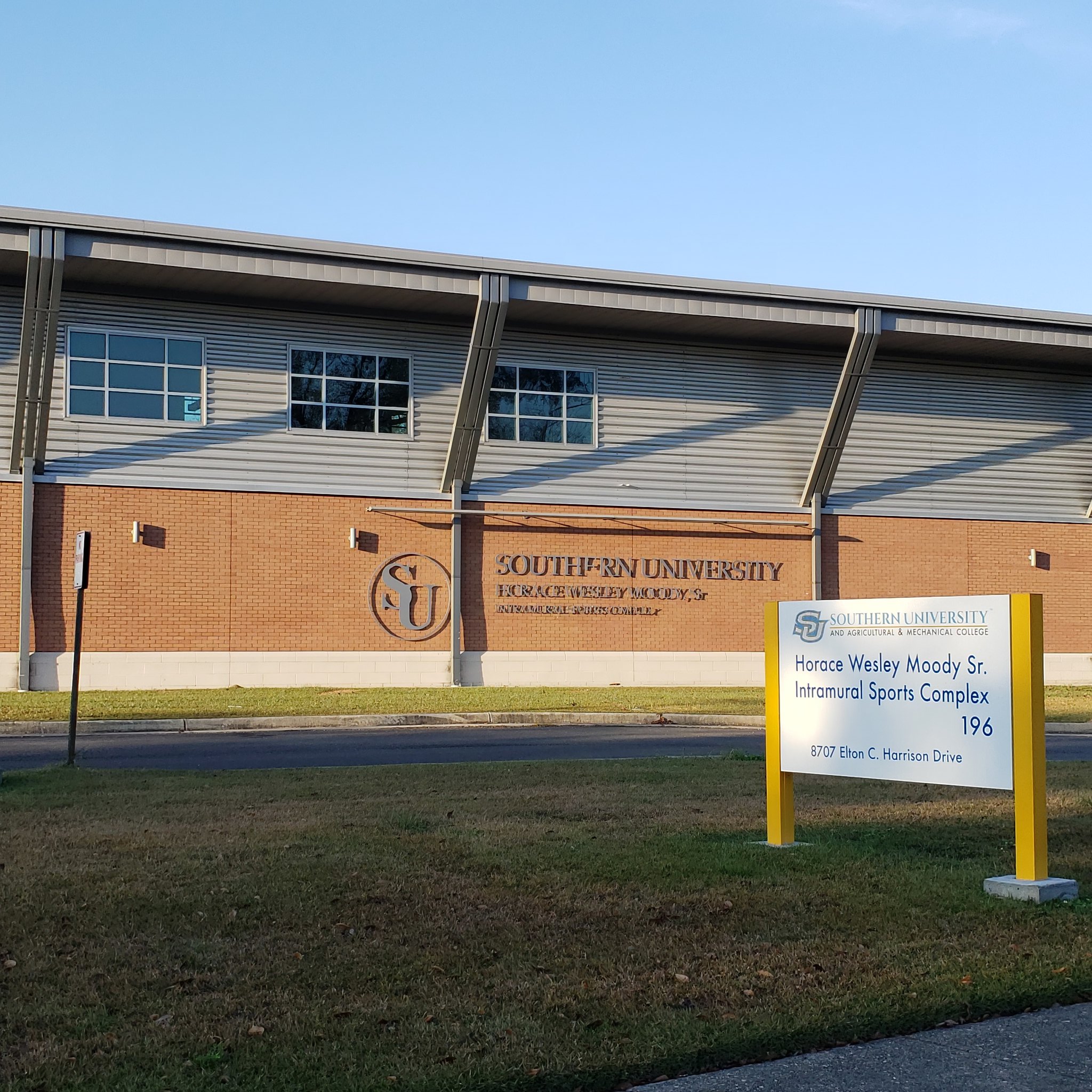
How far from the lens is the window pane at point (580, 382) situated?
94.5 ft

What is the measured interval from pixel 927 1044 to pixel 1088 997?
96cm

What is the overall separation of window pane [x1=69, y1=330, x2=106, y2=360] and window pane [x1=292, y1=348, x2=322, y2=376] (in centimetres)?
364

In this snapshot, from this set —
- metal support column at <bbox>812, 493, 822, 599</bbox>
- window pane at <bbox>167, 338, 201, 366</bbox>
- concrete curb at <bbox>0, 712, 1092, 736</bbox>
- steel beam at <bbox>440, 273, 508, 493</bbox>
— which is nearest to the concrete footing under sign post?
concrete curb at <bbox>0, 712, 1092, 736</bbox>

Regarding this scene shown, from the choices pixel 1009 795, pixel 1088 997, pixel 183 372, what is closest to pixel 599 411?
pixel 183 372

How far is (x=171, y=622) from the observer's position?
2611 cm

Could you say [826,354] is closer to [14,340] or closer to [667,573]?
[667,573]

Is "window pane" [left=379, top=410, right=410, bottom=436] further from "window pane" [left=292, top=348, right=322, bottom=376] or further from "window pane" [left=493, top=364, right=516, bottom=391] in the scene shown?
"window pane" [left=493, top=364, right=516, bottom=391]

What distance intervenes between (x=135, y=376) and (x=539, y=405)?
8223mm

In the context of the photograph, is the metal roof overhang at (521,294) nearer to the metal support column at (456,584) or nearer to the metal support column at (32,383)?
the metal support column at (32,383)

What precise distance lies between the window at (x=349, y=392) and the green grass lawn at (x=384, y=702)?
5414 millimetres

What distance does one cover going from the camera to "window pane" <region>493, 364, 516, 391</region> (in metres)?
28.5

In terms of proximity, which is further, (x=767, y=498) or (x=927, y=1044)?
(x=767, y=498)

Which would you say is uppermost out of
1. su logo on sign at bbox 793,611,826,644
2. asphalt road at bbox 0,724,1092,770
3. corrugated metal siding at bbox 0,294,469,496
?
corrugated metal siding at bbox 0,294,469,496

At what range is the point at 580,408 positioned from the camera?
28.8 meters
